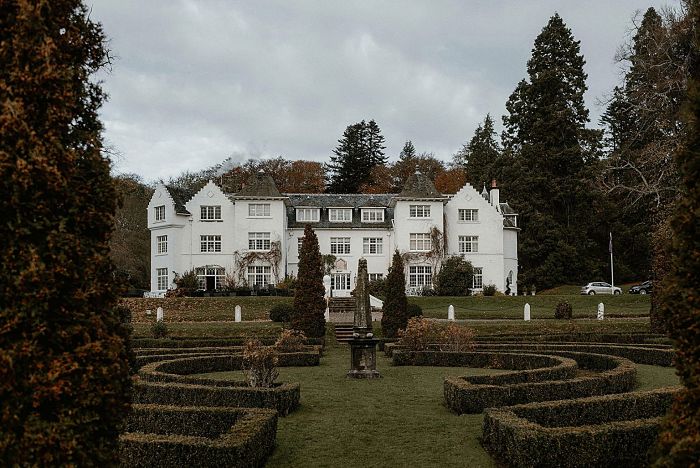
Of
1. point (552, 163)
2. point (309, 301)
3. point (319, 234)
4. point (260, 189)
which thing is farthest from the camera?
point (552, 163)

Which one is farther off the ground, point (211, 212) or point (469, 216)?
point (211, 212)

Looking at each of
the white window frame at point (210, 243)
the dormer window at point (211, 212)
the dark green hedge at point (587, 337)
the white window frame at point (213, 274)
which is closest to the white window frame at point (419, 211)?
the dormer window at point (211, 212)

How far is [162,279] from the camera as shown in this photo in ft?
161

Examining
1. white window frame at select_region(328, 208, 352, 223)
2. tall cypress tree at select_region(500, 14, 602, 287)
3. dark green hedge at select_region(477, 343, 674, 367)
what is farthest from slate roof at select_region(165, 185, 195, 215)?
dark green hedge at select_region(477, 343, 674, 367)

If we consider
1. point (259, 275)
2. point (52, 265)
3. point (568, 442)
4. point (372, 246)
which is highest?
point (372, 246)

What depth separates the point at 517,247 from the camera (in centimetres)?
5628

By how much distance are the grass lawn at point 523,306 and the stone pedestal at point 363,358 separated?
19.7m

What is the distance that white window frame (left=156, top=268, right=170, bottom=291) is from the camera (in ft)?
160

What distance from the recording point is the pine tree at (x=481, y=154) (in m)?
66.8

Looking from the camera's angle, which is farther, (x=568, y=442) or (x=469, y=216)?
(x=469, y=216)

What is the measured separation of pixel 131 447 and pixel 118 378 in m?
2.53

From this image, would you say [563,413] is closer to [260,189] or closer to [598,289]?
[260,189]

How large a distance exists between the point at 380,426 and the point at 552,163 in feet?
164

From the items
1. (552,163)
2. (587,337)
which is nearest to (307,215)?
(552,163)
